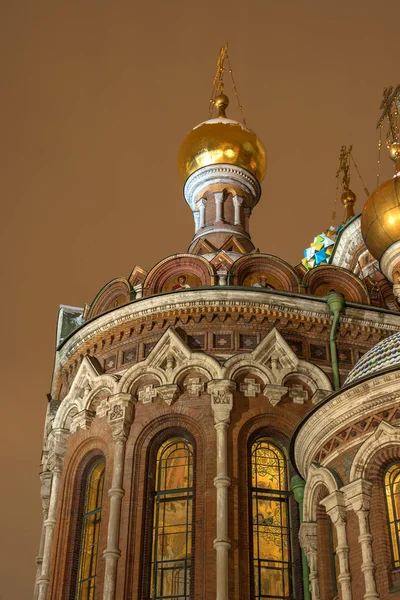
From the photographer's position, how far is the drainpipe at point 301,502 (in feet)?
37.7

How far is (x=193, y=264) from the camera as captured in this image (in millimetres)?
14625

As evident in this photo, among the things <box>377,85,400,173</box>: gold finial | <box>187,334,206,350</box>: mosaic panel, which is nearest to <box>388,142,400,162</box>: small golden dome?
<box>377,85,400,173</box>: gold finial

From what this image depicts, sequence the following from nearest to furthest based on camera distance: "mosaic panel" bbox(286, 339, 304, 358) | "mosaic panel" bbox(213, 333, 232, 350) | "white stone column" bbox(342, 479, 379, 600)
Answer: "white stone column" bbox(342, 479, 379, 600), "mosaic panel" bbox(213, 333, 232, 350), "mosaic panel" bbox(286, 339, 304, 358)

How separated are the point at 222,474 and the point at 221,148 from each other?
27.4 feet

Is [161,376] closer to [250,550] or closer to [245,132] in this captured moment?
[250,550]

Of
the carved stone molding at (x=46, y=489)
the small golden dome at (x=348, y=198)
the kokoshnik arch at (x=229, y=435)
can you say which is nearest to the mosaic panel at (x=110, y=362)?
the kokoshnik arch at (x=229, y=435)

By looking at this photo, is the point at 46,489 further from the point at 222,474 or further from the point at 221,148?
the point at 221,148

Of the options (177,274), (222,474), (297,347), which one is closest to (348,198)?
(177,274)

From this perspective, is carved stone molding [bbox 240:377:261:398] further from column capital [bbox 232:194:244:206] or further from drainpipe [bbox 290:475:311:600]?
column capital [bbox 232:194:244:206]

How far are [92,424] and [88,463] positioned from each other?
0.56 m

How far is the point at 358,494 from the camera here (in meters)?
10.0

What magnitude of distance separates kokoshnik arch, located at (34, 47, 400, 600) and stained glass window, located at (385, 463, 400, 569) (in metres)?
0.01

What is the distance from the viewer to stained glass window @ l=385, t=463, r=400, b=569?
963 cm

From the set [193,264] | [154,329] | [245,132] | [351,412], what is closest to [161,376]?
[154,329]
